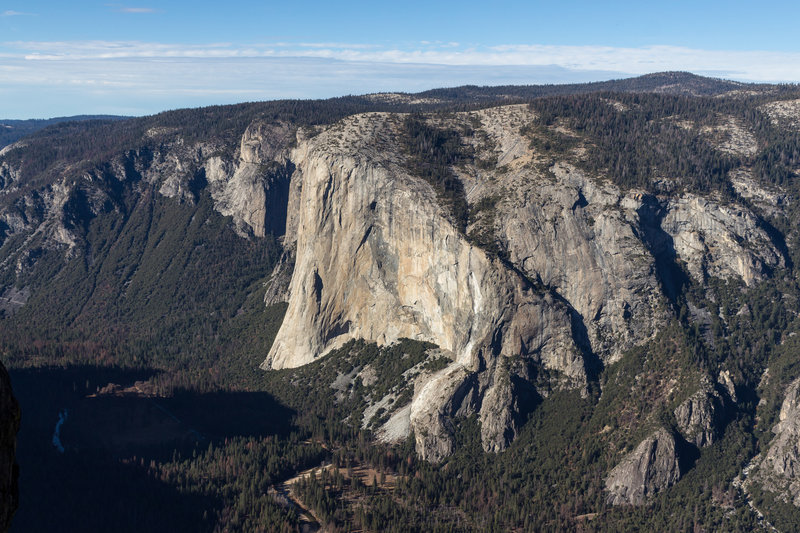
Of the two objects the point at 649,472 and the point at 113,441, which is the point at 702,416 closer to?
the point at 649,472

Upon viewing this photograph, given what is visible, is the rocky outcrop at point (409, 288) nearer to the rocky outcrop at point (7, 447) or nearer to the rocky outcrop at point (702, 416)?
the rocky outcrop at point (702, 416)

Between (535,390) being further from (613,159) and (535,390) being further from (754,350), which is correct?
(613,159)

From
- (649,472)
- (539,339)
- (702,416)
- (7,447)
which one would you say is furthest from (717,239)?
(7,447)

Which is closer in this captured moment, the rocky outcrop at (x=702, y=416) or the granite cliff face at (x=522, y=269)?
the rocky outcrop at (x=702, y=416)

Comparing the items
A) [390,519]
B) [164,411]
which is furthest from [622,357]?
[164,411]

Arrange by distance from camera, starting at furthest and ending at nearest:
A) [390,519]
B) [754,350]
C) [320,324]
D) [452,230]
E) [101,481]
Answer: [320,324] → [452,230] → [754,350] → [101,481] → [390,519]

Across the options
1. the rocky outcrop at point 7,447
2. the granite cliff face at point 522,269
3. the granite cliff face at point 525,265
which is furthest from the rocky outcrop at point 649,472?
the rocky outcrop at point 7,447

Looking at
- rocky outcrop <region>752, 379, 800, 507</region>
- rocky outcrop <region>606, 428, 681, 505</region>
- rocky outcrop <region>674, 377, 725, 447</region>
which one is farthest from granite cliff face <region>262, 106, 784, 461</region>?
rocky outcrop <region>752, 379, 800, 507</region>
